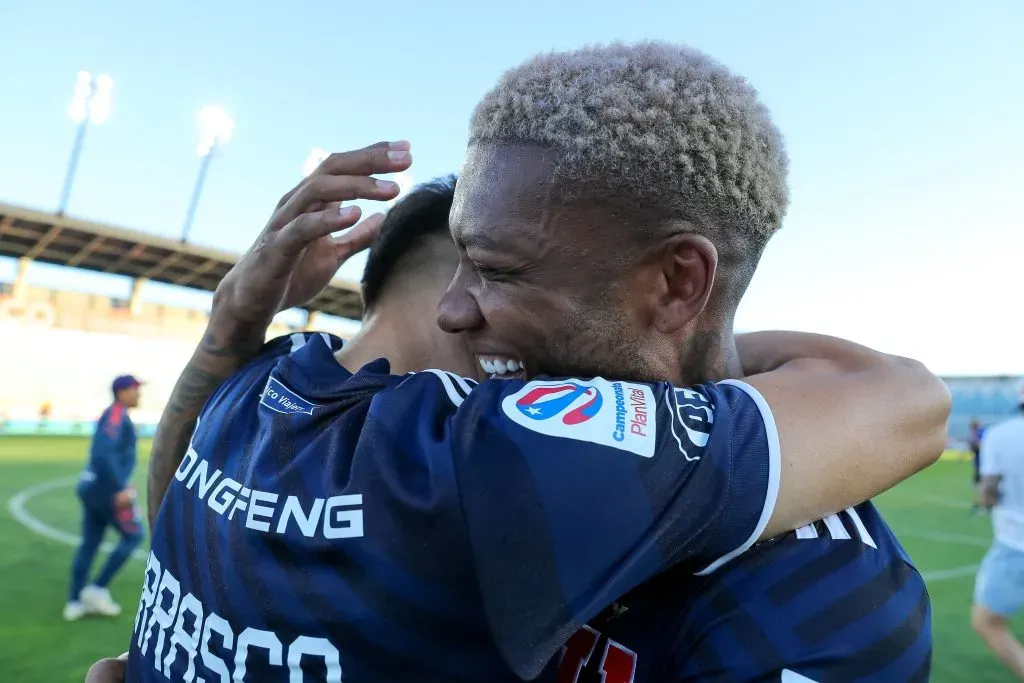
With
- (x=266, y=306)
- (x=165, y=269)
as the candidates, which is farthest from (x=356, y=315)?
(x=266, y=306)

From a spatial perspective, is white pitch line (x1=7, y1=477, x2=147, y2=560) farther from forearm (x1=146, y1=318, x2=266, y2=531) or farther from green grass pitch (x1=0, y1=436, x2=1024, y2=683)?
forearm (x1=146, y1=318, x2=266, y2=531)

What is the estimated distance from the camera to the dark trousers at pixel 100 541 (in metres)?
6.85

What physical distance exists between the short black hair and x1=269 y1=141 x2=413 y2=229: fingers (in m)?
0.27

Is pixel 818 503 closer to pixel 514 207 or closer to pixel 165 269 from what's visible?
pixel 514 207

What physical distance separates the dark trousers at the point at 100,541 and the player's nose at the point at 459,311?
6814 millimetres

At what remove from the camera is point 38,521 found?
1066cm

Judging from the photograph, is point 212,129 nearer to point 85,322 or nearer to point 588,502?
point 85,322

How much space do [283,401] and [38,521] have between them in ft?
37.6

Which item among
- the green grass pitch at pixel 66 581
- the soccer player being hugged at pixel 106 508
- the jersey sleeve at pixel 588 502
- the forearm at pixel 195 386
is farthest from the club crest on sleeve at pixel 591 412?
the soccer player being hugged at pixel 106 508

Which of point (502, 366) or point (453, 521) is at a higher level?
point (502, 366)

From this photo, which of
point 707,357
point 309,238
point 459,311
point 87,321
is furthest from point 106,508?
point 87,321

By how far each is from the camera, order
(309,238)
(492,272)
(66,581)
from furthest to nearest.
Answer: (66,581) → (309,238) → (492,272)

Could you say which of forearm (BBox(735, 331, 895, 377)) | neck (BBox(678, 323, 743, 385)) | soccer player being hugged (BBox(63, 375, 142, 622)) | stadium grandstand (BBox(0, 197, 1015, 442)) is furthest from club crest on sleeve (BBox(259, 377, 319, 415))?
stadium grandstand (BBox(0, 197, 1015, 442))

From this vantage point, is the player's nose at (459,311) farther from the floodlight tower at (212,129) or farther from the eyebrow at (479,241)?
the floodlight tower at (212,129)
